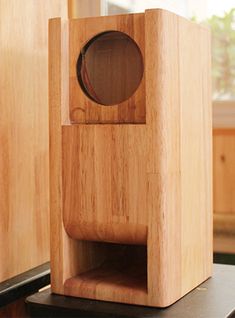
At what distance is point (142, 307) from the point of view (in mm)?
1268

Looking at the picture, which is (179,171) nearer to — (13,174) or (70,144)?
(70,144)

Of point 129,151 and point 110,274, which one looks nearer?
point 129,151

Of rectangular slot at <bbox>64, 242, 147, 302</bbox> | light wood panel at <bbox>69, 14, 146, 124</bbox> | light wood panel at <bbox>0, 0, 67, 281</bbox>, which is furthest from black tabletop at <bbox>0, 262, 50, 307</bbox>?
light wood panel at <bbox>69, 14, 146, 124</bbox>

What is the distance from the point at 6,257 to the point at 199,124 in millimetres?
543

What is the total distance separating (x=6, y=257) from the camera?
1.49m

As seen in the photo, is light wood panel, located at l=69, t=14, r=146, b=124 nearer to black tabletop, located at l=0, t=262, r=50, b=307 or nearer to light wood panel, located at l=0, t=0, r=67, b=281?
light wood panel, located at l=0, t=0, r=67, b=281

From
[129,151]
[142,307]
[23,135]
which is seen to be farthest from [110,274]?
[23,135]

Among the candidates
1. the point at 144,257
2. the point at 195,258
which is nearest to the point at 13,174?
the point at 144,257

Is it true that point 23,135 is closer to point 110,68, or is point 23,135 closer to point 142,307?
point 110,68

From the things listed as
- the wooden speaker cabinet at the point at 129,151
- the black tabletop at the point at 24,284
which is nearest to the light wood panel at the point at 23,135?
the black tabletop at the point at 24,284

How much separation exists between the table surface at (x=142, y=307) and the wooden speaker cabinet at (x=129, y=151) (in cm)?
2

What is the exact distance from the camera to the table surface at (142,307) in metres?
1.23

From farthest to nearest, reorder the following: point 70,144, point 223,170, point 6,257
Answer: point 223,170 → point 6,257 → point 70,144

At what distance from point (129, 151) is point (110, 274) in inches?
11.8
